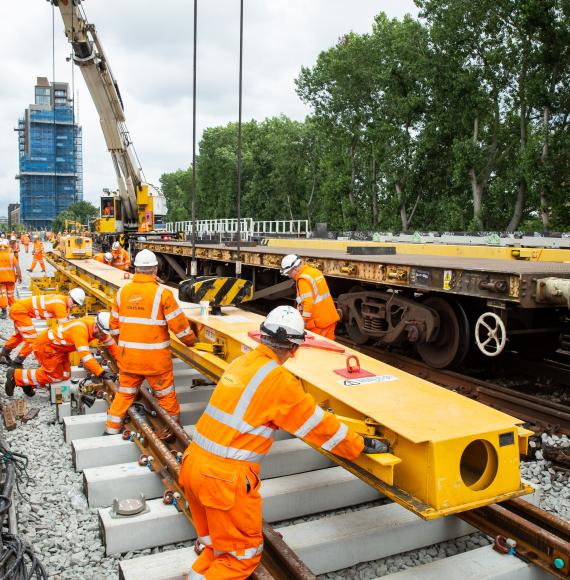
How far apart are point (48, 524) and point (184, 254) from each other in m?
11.5

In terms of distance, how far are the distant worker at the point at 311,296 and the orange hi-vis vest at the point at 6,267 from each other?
8222 mm

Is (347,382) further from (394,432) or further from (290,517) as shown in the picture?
(290,517)

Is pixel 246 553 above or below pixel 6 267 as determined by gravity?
below

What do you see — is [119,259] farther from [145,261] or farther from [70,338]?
[145,261]

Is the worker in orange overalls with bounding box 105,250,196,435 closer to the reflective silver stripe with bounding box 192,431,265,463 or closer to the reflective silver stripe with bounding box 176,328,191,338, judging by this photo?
the reflective silver stripe with bounding box 176,328,191,338

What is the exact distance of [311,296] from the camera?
21.0 ft

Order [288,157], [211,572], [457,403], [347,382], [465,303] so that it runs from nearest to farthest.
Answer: [211,572], [457,403], [347,382], [465,303], [288,157]

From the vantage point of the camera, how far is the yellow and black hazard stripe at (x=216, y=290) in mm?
5594

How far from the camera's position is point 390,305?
25.3ft

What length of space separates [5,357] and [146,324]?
12.9 ft

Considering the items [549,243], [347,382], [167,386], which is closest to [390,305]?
[167,386]

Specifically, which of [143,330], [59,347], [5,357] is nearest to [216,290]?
[143,330]

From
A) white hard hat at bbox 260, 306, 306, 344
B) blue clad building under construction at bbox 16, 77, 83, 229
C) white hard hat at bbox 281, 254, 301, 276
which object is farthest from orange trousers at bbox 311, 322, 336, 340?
blue clad building under construction at bbox 16, 77, 83, 229

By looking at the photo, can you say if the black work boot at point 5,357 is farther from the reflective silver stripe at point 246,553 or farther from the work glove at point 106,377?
Answer: the reflective silver stripe at point 246,553
